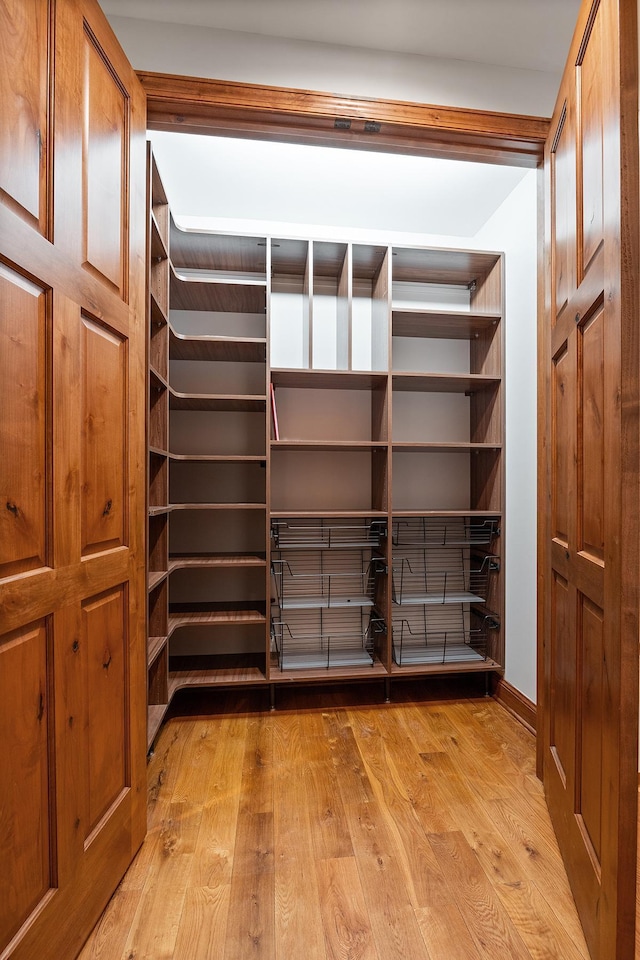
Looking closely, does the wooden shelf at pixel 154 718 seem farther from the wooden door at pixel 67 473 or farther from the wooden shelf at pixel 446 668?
the wooden shelf at pixel 446 668

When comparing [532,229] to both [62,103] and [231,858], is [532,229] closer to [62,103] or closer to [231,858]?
[62,103]

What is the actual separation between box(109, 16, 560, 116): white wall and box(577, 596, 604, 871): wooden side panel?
177cm

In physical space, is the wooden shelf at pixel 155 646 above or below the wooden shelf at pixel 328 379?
below

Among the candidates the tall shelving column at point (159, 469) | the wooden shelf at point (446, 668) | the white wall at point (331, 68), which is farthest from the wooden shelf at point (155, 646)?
the white wall at point (331, 68)

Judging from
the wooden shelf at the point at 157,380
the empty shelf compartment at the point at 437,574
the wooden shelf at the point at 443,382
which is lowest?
the empty shelf compartment at the point at 437,574

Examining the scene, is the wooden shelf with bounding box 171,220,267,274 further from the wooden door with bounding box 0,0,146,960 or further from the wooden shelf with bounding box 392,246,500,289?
the wooden door with bounding box 0,0,146,960

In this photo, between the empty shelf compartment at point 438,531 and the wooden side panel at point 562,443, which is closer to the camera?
the wooden side panel at point 562,443

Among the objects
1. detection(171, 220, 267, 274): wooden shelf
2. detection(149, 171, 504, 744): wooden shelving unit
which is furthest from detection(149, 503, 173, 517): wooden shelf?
detection(171, 220, 267, 274): wooden shelf

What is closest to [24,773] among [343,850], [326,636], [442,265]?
[343,850]

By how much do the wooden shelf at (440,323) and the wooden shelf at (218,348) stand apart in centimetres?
74

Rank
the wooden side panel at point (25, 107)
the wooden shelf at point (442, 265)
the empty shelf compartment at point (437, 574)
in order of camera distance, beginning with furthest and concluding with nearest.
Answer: the empty shelf compartment at point (437, 574) < the wooden shelf at point (442, 265) < the wooden side panel at point (25, 107)

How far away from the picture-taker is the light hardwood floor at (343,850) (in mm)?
1213

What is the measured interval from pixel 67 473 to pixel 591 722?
1341mm

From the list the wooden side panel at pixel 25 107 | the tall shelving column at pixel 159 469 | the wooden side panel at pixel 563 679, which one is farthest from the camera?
the tall shelving column at pixel 159 469
